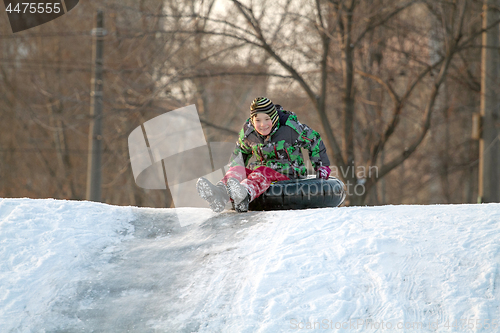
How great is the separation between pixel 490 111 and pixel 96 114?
768cm

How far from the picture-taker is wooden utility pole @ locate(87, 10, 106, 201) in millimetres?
9359

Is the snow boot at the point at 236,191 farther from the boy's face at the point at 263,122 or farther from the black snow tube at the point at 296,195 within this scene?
the boy's face at the point at 263,122

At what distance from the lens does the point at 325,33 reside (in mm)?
8516

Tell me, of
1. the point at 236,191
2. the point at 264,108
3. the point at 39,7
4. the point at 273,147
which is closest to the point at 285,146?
the point at 273,147

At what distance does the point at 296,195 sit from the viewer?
434 cm

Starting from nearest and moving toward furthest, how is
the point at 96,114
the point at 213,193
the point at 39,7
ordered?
the point at 213,193, the point at 96,114, the point at 39,7

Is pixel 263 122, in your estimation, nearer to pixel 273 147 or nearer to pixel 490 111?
pixel 273 147

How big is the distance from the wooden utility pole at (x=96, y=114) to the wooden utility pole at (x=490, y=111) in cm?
731

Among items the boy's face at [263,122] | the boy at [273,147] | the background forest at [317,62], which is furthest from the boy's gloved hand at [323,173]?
the background forest at [317,62]

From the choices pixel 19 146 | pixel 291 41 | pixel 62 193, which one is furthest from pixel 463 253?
pixel 19 146

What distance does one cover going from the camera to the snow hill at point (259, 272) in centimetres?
249

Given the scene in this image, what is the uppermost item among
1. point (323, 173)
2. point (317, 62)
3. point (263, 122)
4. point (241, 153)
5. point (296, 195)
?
point (317, 62)

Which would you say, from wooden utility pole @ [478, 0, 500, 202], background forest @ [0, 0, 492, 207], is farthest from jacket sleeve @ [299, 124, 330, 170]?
wooden utility pole @ [478, 0, 500, 202]

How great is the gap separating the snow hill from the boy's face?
100 centimetres
